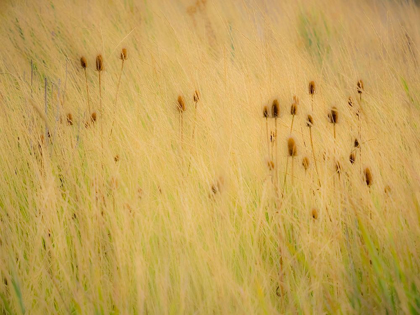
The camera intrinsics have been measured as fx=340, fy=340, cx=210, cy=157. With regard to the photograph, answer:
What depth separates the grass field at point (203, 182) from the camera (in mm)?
936

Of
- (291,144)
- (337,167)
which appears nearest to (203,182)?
(291,144)

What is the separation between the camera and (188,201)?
1.21m

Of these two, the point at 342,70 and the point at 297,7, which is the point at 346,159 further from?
the point at 297,7

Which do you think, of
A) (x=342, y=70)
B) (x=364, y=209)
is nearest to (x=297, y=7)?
(x=342, y=70)

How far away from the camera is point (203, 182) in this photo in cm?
126

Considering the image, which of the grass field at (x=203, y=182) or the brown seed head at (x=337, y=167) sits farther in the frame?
the brown seed head at (x=337, y=167)

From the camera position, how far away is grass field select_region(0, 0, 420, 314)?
3.07ft

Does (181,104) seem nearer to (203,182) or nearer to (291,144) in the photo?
(203,182)

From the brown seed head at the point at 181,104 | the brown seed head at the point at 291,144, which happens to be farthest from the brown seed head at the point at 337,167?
the brown seed head at the point at 181,104

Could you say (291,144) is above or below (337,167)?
above

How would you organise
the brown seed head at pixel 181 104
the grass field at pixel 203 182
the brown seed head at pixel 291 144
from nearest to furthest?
the grass field at pixel 203 182 → the brown seed head at pixel 291 144 → the brown seed head at pixel 181 104

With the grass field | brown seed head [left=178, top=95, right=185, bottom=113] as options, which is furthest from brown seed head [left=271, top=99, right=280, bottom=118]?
brown seed head [left=178, top=95, right=185, bottom=113]

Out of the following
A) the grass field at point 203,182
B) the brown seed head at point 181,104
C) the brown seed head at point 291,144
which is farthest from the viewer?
the brown seed head at point 181,104

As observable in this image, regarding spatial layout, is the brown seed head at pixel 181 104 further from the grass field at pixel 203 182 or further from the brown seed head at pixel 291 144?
the brown seed head at pixel 291 144
